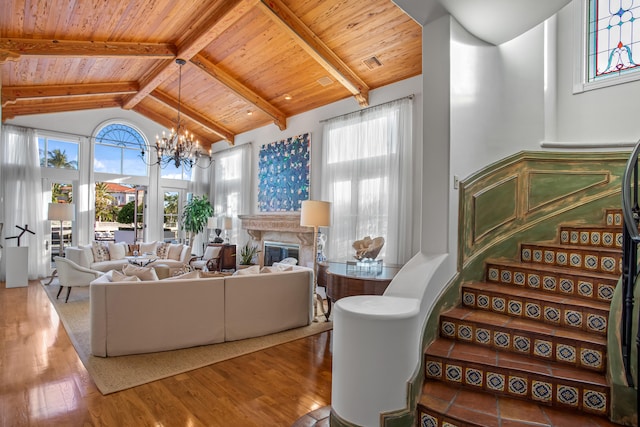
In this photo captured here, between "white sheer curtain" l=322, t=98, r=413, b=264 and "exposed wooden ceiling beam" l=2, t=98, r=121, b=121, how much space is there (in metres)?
5.49

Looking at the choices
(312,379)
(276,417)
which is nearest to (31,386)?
(276,417)

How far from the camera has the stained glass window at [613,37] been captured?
3504 millimetres

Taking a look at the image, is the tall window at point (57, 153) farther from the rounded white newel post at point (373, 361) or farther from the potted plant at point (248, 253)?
the rounded white newel post at point (373, 361)

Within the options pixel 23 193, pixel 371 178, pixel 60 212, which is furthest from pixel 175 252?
pixel 371 178

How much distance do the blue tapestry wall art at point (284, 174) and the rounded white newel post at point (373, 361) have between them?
16.0 ft

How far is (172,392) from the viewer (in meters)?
2.70

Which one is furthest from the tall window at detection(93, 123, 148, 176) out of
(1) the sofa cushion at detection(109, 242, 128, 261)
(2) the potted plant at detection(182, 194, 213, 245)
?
(1) the sofa cushion at detection(109, 242, 128, 261)

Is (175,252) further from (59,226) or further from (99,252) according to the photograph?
(59,226)

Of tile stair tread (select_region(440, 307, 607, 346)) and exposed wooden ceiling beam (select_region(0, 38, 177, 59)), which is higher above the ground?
exposed wooden ceiling beam (select_region(0, 38, 177, 59))

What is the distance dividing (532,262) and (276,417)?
99.1 inches

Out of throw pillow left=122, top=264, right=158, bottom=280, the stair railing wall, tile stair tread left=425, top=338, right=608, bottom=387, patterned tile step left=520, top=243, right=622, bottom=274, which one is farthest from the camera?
throw pillow left=122, top=264, right=158, bottom=280

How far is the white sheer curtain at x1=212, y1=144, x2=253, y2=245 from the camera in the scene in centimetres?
845

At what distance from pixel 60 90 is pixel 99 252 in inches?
125

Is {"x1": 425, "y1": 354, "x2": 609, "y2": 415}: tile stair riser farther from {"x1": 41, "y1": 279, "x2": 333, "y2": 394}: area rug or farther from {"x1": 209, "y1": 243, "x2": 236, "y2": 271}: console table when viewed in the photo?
{"x1": 209, "y1": 243, "x2": 236, "y2": 271}: console table
